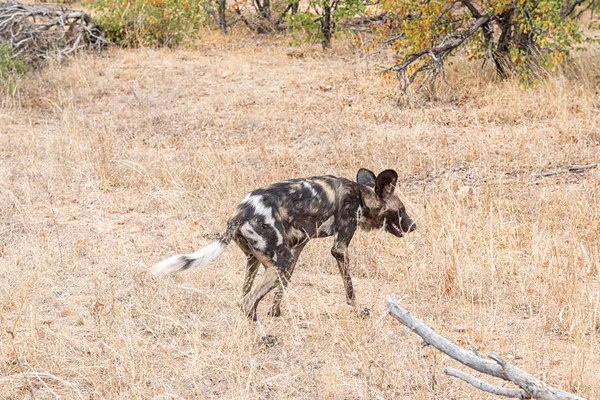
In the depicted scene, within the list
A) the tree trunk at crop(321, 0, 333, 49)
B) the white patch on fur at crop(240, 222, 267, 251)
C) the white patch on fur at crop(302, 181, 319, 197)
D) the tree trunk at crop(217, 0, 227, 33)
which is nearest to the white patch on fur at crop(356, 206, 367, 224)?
the white patch on fur at crop(302, 181, 319, 197)

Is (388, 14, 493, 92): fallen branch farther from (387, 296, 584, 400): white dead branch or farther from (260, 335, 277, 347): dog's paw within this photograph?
(387, 296, 584, 400): white dead branch

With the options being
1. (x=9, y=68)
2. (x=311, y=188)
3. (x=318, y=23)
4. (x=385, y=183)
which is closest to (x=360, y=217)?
(x=385, y=183)

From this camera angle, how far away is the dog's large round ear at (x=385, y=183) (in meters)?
4.77

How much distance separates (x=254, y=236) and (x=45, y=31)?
31.7 feet

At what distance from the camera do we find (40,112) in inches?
400

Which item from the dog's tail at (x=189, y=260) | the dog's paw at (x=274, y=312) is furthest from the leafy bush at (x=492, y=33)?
the dog's tail at (x=189, y=260)

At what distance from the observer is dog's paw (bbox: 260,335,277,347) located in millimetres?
4297

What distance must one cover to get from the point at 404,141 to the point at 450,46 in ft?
7.01

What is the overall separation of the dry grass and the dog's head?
338mm

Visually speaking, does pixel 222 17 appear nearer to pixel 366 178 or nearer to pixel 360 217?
pixel 366 178

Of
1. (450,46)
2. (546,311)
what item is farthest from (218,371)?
(450,46)

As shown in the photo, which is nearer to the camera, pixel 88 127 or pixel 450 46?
pixel 88 127

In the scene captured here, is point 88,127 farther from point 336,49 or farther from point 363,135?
point 336,49

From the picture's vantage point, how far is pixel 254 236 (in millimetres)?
4273
